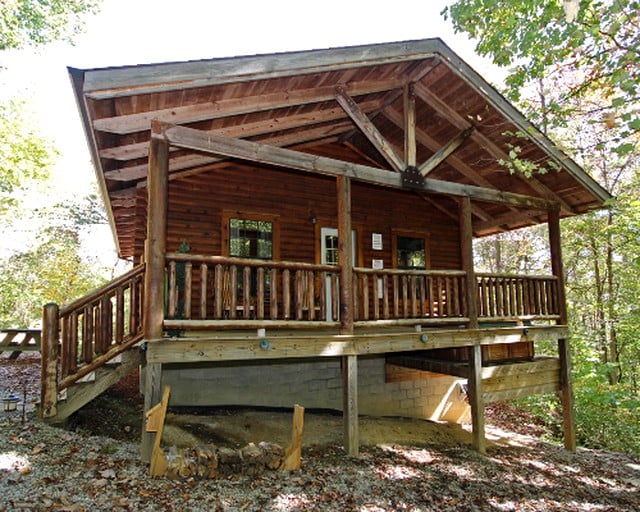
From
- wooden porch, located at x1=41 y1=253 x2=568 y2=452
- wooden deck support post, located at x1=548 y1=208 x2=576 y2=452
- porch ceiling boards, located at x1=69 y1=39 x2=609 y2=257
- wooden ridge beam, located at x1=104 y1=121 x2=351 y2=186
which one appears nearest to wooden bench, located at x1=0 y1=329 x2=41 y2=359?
wooden porch, located at x1=41 y1=253 x2=568 y2=452

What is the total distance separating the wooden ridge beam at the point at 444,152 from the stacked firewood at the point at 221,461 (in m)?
4.85

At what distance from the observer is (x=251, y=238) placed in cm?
854

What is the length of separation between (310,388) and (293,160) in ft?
16.2

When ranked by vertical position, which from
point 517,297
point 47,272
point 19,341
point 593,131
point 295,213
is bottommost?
point 19,341

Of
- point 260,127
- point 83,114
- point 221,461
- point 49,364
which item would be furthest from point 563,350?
point 83,114

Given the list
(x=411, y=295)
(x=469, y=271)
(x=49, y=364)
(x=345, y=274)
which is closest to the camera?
(x=49, y=364)

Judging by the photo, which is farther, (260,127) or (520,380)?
(520,380)

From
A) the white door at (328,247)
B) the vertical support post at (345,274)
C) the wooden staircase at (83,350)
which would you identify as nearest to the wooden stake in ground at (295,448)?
the vertical support post at (345,274)

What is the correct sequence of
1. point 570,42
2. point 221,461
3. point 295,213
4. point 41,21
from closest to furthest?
point 570,42 → point 221,461 → point 295,213 → point 41,21

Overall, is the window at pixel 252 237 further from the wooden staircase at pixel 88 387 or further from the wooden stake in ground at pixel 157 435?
the wooden stake in ground at pixel 157 435

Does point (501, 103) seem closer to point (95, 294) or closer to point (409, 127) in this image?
point (409, 127)

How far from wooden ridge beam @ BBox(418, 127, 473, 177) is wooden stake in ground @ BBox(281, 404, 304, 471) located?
4308 millimetres

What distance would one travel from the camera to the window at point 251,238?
27.3 ft

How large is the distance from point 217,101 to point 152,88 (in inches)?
40.5
